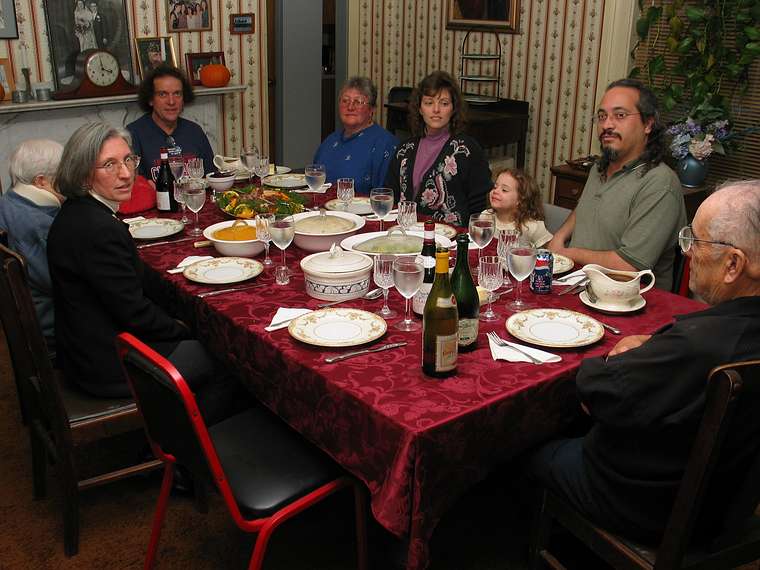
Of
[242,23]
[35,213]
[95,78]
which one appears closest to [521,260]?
[35,213]

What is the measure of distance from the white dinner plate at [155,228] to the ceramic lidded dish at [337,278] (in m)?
0.78

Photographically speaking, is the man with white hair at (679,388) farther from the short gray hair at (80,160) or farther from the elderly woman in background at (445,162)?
the elderly woman in background at (445,162)

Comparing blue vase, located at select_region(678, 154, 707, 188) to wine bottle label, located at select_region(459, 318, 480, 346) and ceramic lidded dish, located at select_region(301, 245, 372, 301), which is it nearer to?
ceramic lidded dish, located at select_region(301, 245, 372, 301)

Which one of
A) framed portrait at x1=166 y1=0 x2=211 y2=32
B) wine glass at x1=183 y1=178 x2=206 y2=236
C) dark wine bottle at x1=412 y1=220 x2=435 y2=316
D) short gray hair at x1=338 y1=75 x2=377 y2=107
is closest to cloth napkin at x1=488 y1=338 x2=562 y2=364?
dark wine bottle at x1=412 y1=220 x2=435 y2=316

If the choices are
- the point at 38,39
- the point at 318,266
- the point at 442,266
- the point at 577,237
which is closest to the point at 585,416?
the point at 442,266

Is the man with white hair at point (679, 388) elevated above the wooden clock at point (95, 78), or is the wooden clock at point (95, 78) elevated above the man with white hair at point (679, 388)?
the wooden clock at point (95, 78)

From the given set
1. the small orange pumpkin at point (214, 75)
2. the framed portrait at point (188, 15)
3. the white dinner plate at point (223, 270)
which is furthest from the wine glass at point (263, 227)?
the framed portrait at point (188, 15)

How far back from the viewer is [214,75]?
5.08 m

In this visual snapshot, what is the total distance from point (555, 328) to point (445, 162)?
1.53m

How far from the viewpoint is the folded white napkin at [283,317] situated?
189cm

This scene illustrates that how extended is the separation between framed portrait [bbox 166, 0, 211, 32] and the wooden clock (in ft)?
1.78

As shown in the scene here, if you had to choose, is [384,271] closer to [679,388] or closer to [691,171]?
[679,388]

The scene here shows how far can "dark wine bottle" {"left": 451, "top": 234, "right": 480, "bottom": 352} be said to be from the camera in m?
1.77

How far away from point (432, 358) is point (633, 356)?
0.41m
